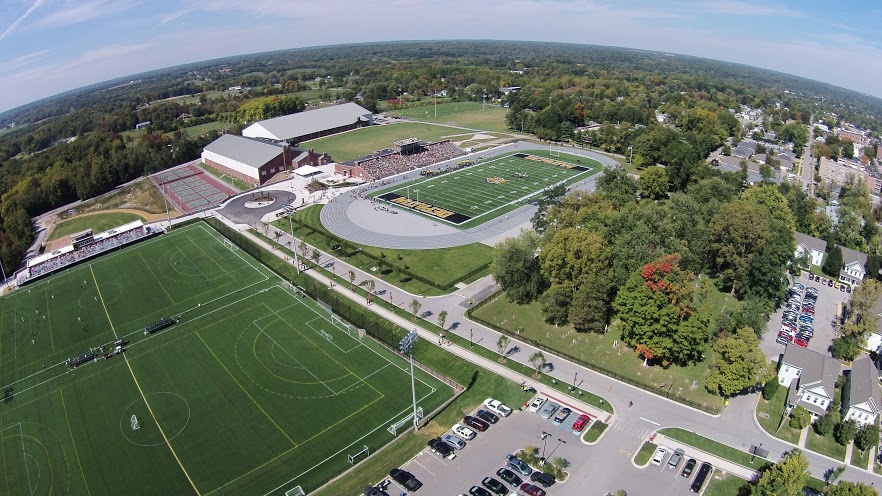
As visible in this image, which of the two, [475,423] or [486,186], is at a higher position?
[486,186]

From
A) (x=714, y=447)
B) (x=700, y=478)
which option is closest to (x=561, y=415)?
(x=700, y=478)

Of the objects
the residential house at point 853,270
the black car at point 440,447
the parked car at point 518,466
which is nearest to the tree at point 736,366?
the parked car at point 518,466

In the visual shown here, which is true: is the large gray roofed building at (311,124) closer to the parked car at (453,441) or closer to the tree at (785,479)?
the parked car at (453,441)

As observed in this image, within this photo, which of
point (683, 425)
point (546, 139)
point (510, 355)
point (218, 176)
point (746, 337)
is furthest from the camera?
A: point (546, 139)

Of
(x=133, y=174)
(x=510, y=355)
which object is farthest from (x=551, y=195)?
(x=133, y=174)

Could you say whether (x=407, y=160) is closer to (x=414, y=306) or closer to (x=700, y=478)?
(x=414, y=306)

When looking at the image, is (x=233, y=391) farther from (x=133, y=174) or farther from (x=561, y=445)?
(x=133, y=174)

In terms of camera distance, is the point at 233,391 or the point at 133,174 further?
the point at 133,174
